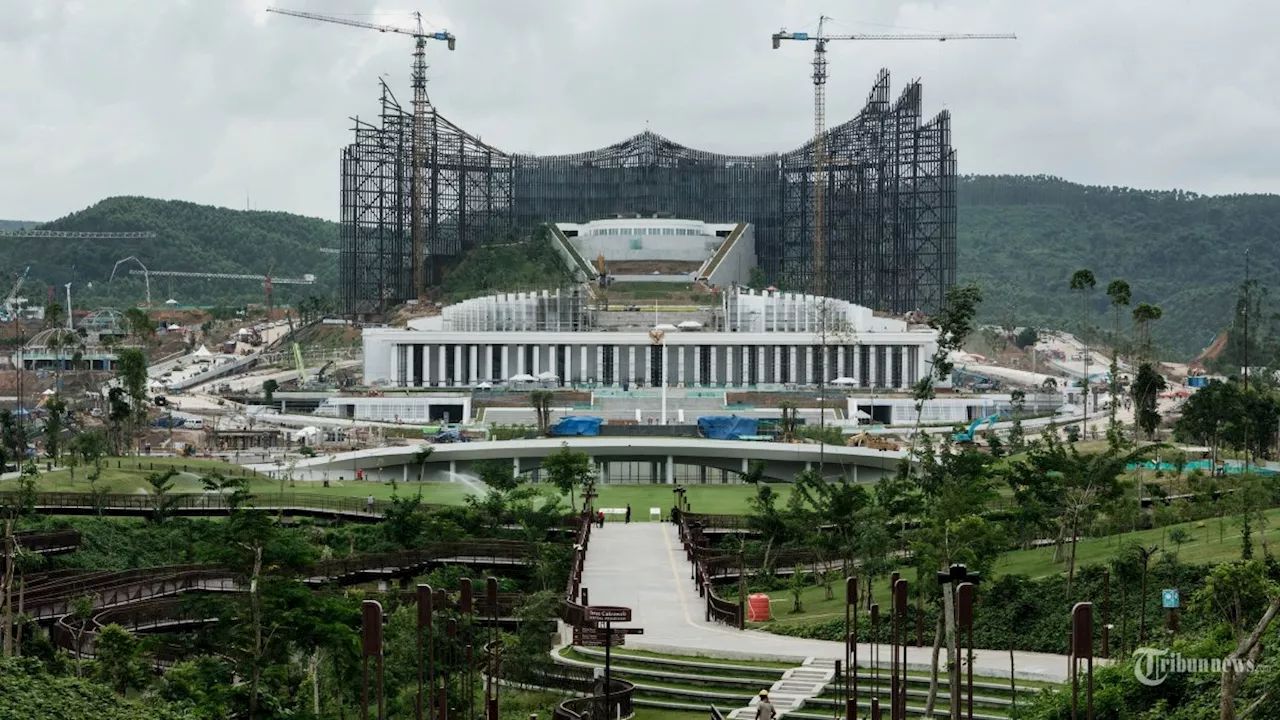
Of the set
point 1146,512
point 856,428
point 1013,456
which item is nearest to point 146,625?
point 1146,512

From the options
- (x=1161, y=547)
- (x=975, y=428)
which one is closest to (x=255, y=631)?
(x=1161, y=547)

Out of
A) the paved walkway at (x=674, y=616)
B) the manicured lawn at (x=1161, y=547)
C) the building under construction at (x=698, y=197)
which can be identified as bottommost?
the paved walkway at (x=674, y=616)

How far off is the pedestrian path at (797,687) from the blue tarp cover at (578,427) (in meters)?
64.6

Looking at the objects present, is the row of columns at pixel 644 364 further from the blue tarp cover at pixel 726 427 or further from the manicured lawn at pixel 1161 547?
the manicured lawn at pixel 1161 547

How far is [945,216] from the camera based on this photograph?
171 metres

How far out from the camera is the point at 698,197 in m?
191

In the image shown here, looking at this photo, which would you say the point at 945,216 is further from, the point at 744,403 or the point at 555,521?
the point at 555,521

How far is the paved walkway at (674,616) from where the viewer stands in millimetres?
44250

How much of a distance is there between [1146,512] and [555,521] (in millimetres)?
20530

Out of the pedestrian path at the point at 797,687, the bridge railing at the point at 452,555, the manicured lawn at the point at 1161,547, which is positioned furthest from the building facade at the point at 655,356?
the pedestrian path at the point at 797,687

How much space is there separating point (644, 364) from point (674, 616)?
8705cm

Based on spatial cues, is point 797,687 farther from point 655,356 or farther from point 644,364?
point 644,364

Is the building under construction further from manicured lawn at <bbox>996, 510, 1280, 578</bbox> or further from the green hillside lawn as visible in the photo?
manicured lawn at <bbox>996, 510, 1280, 578</bbox>

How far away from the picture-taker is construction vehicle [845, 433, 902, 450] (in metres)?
104
